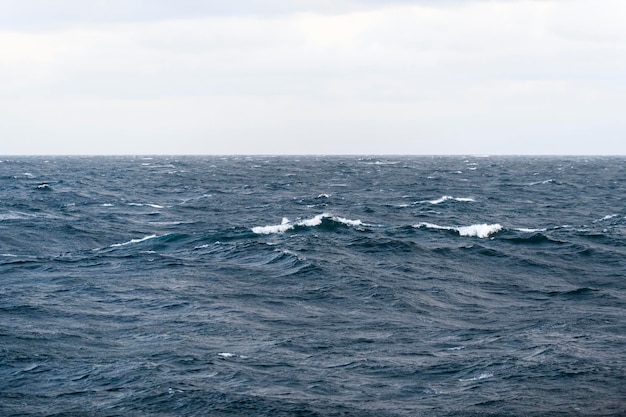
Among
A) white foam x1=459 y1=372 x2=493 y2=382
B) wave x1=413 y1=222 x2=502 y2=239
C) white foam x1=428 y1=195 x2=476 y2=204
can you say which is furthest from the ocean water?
white foam x1=428 y1=195 x2=476 y2=204

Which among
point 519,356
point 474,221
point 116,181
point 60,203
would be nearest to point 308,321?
point 519,356

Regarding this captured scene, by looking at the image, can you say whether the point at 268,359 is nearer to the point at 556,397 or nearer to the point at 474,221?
the point at 556,397

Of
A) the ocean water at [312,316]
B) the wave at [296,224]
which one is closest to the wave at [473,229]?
the ocean water at [312,316]

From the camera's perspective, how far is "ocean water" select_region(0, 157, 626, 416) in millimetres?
26188

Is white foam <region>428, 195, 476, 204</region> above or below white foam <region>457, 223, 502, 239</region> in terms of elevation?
above

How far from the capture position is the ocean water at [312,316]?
26.2m

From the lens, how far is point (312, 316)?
3712cm

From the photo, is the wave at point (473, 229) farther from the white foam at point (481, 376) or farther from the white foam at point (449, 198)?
the white foam at point (481, 376)

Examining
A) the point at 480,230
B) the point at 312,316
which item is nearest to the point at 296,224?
the point at 480,230

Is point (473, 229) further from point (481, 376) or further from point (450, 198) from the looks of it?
point (481, 376)

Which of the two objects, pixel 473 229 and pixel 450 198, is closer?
pixel 473 229

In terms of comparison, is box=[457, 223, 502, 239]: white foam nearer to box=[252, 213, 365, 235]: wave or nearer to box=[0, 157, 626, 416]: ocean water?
box=[0, 157, 626, 416]: ocean water

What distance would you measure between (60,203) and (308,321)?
60.6 m

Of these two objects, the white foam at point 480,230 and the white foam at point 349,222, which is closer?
the white foam at point 480,230
